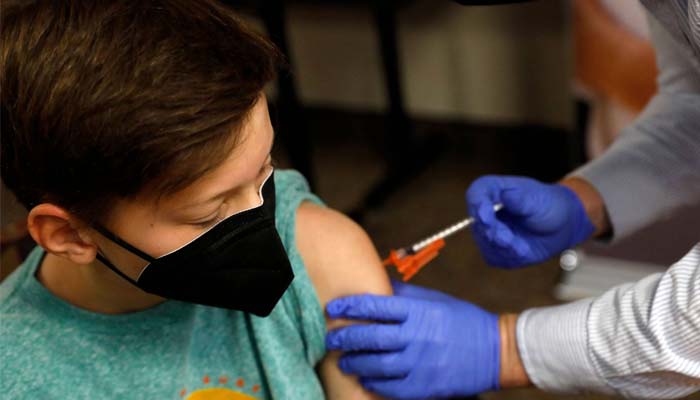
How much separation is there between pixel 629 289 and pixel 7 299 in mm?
Result: 897

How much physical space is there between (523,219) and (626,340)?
1.16 ft

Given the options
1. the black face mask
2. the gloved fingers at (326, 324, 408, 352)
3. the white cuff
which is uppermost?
the black face mask

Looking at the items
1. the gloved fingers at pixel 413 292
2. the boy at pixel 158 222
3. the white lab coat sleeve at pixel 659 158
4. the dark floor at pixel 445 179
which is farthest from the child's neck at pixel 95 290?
the dark floor at pixel 445 179

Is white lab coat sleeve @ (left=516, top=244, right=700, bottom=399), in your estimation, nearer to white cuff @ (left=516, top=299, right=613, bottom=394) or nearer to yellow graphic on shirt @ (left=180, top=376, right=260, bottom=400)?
white cuff @ (left=516, top=299, right=613, bottom=394)

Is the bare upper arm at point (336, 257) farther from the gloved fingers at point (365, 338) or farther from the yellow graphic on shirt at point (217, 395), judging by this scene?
the yellow graphic on shirt at point (217, 395)

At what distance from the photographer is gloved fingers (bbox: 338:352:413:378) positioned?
120 centimetres

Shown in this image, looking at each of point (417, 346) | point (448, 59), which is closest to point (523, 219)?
point (417, 346)

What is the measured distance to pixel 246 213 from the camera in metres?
1.07

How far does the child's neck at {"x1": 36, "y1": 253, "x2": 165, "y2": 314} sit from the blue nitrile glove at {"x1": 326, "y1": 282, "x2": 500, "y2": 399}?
0.92ft

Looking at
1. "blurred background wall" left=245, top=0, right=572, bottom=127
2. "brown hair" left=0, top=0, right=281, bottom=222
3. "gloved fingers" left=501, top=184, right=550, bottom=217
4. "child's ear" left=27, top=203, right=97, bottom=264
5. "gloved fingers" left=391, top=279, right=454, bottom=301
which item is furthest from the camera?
"blurred background wall" left=245, top=0, right=572, bottom=127

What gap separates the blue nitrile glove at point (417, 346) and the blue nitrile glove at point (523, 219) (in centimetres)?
16

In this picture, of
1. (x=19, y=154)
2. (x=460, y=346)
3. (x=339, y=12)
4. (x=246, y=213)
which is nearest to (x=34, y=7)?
(x=19, y=154)

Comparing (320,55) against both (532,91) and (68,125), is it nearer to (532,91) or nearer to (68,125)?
(532,91)

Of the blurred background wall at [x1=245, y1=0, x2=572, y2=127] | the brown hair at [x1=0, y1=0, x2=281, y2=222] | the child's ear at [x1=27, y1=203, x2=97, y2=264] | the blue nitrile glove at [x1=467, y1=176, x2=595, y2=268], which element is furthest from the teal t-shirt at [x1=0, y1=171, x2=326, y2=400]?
the blurred background wall at [x1=245, y1=0, x2=572, y2=127]
